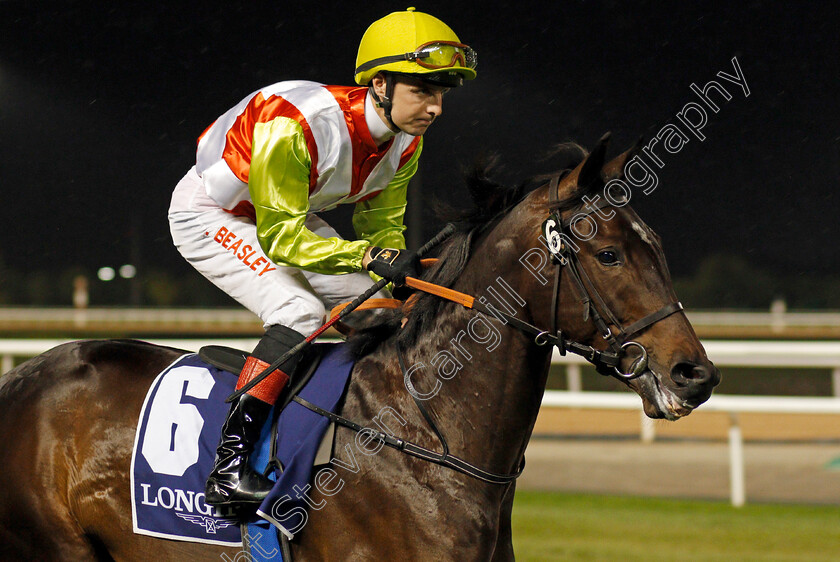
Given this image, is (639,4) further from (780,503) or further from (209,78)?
(780,503)

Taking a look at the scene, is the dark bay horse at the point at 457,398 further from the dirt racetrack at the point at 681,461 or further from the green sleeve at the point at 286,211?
the dirt racetrack at the point at 681,461

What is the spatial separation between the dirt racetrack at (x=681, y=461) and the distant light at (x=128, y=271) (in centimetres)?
2473

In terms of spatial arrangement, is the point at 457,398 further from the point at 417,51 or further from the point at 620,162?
the point at 417,51

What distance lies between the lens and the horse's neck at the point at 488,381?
1781 mm

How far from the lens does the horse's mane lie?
6.21 ft

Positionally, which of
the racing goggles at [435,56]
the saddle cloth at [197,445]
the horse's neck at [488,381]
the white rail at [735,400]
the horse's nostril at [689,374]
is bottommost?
the white rail at [735,400]

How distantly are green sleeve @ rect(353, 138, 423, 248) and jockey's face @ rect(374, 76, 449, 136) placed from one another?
1.28ft

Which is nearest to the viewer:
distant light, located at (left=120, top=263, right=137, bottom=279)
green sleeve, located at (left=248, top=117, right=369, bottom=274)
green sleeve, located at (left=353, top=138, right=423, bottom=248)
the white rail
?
green sleeve, located at (left=248, top=117, right=369, bottom=274)

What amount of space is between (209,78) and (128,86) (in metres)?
1.03

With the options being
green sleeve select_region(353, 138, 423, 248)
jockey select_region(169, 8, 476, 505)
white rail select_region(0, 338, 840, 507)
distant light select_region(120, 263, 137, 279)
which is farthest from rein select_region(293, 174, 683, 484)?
distant light select_region(120, 263, 137, 279)

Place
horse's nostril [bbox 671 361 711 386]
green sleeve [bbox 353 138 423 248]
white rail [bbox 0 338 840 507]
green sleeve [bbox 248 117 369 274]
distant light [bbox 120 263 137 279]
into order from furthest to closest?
distant light [bbox 120 263 137 279] < white rail [bbox 0 338 840 507] < green sleeve [bbox 353 138 423 248] < green sleeve [bbox 248 117 369 274] < horse's nostril [bbox 671 361 711 386]

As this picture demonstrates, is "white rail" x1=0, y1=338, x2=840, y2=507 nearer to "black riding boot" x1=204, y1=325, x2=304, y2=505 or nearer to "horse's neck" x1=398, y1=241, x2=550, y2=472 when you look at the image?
"black riding boot" x1=204, y1=325, x2=304, y2=505

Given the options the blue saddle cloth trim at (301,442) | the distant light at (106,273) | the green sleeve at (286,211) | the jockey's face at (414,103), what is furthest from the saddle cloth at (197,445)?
the distant light at (106,273)

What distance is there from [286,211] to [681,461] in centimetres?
493
